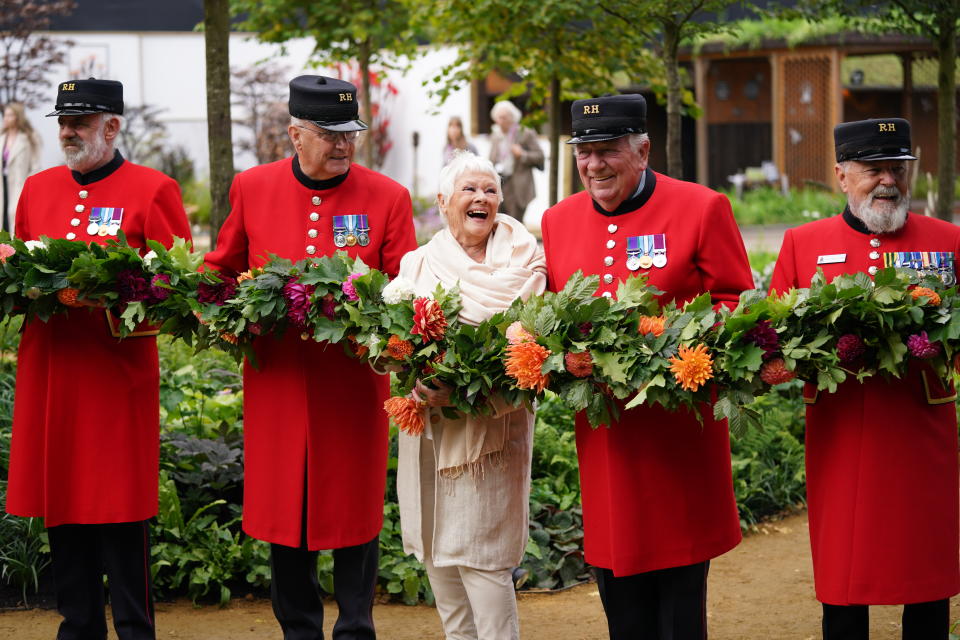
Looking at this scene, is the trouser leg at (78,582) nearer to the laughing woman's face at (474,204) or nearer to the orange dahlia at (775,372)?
the laughing woman's face at (474,204)

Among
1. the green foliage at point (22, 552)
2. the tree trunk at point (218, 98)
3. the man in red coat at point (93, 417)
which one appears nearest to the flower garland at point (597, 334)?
the man in red coat at point (93, 417)

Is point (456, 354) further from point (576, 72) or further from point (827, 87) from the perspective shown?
point (827, 87)

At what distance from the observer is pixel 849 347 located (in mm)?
3688

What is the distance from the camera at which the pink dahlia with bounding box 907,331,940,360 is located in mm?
3627

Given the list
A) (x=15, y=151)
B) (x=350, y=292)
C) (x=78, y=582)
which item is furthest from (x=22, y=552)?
(x=15, y=151)

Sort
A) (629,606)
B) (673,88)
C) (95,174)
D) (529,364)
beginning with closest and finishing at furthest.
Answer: (529,364), (629,606), (95,174), (673,88)

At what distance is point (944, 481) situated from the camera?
13.0 ft

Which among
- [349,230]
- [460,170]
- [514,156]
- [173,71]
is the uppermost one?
[173,71]

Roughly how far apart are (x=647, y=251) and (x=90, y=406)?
2.21m

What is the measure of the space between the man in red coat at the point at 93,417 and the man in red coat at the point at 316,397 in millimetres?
452

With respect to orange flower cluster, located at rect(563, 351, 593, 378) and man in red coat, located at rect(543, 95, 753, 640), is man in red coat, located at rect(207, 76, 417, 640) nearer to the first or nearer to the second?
man in red coat, located at rect(543, 95, 753, 640)

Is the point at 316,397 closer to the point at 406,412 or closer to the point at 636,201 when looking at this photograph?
the point at 406,412

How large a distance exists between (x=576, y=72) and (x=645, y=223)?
7070mm

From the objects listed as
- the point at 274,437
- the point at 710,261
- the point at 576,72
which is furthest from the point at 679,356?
the point at 576,72
